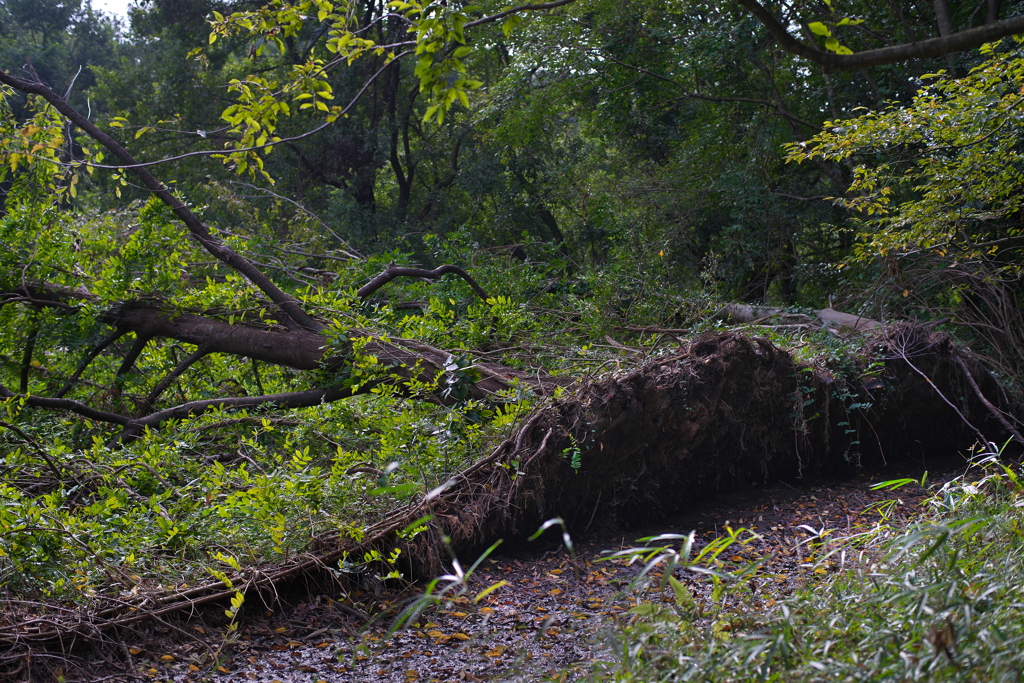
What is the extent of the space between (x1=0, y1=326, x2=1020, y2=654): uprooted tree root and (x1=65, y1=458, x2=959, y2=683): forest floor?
179mm

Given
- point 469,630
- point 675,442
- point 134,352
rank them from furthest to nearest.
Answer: point 134,352 → point 675,442 → point 469,630

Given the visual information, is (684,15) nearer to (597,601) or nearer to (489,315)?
(489,315)

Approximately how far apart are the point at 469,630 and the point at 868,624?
197 cm

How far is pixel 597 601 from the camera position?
3771 millimetres

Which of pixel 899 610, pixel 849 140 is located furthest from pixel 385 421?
pixel 849 140

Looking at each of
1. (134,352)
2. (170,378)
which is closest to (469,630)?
(170,378)

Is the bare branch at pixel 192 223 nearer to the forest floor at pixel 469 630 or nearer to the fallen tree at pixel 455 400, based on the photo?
the fallen tree at pixel 455 400

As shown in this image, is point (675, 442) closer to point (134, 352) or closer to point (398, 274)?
point (398, 274)

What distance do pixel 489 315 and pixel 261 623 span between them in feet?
11.9

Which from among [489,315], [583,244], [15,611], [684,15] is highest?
[684,15]

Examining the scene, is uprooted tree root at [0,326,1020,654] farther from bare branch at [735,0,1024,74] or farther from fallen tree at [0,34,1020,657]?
bare branch at [735,0,1024,74]

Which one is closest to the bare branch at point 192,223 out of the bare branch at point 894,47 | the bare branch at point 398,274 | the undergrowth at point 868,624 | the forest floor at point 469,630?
the bare branch at point 398,274

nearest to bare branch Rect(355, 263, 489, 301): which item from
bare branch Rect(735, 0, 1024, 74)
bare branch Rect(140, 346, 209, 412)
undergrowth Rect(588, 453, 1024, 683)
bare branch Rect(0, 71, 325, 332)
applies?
bare branch Rect(0, 71, 325, 332)

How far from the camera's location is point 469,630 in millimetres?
3502
